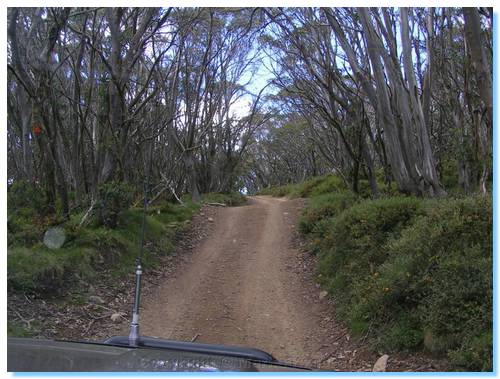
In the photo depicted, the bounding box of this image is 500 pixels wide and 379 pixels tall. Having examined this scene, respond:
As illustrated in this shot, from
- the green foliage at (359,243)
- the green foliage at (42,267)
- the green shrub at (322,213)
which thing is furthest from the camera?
the green shrub at (322,213)

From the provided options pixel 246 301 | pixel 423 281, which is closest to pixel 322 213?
pixel 246 301

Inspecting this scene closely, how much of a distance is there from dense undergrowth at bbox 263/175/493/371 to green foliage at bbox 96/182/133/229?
444 cm

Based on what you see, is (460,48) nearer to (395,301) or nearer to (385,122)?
(385,122)

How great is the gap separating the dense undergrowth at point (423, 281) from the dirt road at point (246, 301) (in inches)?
22.3

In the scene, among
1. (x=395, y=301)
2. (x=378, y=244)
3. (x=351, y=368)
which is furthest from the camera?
(x=378, y=244)

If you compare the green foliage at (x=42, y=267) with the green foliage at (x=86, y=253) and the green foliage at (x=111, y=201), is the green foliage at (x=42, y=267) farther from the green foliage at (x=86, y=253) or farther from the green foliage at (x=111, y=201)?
the green foliage at (x=111, y=201)

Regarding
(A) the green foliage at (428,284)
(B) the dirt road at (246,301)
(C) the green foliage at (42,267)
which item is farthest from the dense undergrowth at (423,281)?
(C) the green foliage at (42,267)

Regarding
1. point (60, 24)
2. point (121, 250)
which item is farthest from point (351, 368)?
point (60, 24)

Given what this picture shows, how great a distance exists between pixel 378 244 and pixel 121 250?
4842 mm

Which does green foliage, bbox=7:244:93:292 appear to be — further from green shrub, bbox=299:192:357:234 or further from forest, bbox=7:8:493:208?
green shrub, bbox=299:192:357:234

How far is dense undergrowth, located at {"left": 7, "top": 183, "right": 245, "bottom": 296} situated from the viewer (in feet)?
23.8

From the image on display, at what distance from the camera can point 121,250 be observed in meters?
9.52

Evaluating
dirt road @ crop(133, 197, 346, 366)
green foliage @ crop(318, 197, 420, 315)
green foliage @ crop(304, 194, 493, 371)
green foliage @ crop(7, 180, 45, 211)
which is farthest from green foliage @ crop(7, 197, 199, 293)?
green foliage @ crop(304, 194, 493, 371)

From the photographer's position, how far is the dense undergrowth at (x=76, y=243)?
23.8 feet
